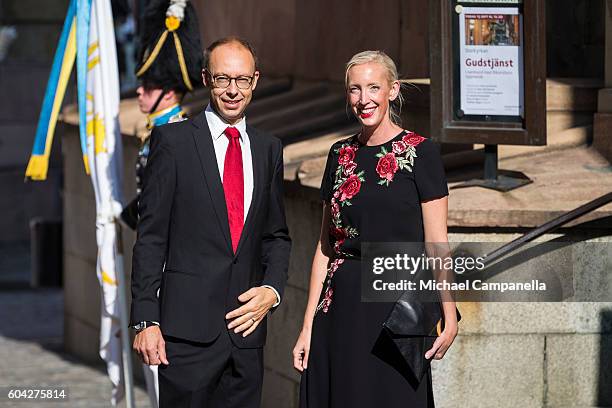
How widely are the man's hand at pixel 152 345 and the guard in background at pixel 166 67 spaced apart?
8.75ft

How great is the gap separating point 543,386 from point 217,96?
8.50 feet

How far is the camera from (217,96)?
18.0 feet

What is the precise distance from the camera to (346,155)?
223 inches

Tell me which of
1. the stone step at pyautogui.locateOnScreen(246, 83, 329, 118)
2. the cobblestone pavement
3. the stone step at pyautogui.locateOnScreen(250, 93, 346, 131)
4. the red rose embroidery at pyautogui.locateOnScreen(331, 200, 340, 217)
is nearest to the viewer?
the red rose embroidery at pyautogui.locateOnScreen(331, 200, 340, 217)

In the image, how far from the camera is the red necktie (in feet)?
18.1

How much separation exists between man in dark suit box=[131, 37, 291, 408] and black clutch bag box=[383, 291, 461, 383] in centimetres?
49

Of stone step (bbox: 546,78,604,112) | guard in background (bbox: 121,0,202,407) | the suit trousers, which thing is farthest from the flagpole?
the suit trousers

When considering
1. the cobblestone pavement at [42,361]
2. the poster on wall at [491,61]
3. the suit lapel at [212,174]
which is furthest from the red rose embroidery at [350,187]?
the cobblestone pavement at [42,361]

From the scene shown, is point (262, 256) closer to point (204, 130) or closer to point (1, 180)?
point (204, 130)

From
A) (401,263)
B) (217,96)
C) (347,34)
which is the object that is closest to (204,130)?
(217,96)

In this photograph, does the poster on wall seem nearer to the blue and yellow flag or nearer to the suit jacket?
the suit jacket

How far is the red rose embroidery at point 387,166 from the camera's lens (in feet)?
18.0

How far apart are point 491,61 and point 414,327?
2201 mm
